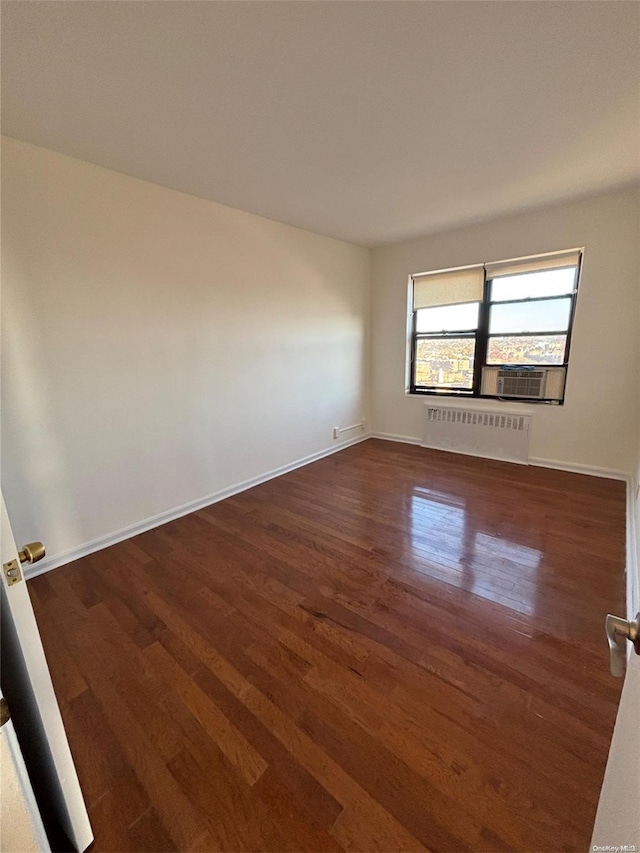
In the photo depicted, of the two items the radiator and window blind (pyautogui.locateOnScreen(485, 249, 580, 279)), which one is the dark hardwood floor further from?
window blind (pyautogui.locateOnScreen(485, 249, 580, 279))

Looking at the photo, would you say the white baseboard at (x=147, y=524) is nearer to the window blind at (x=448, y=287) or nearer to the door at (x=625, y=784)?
the window blind at (x=448, y=287)

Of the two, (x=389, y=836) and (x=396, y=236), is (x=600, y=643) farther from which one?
(x=396, y=236)

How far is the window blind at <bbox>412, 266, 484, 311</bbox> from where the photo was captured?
157 inches

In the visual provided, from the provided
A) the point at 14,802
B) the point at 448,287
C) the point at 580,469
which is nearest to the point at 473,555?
the point at 580,469

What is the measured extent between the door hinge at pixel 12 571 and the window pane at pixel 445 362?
4438mm

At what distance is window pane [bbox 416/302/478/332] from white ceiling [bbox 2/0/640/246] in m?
1.56

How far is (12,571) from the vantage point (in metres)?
0.77

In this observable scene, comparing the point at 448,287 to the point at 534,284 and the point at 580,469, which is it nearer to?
the point at 534,284

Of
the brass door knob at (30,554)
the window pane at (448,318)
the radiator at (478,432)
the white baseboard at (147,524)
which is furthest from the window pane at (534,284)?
the brass door knob at (30,554)

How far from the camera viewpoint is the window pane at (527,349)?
144 inches

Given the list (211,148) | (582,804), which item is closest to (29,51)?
(211,148)

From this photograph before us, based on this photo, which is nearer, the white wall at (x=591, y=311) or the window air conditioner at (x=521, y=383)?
the white wall at (x=591, y=311)

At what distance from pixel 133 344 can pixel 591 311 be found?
4166 millimetres

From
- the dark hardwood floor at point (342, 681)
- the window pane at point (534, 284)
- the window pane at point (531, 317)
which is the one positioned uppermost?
the window pane at point (534, 284)
